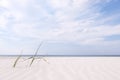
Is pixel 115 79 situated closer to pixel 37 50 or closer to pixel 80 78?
pixel 80 78

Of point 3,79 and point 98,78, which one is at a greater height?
point 98,78

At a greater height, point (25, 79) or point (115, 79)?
point (115, 79)

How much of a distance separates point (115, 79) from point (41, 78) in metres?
1.46

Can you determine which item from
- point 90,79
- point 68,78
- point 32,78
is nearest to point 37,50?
point 32,78

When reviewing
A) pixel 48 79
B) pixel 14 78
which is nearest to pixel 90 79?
pixel 48 79

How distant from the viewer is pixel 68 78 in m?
3.87

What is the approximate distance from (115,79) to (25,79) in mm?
1765

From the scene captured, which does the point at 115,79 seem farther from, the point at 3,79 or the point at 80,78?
the point at 3,79

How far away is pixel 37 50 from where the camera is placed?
3854 mm

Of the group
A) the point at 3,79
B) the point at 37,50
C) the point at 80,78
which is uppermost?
the point at 37,50

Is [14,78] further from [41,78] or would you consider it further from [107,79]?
[107,79]

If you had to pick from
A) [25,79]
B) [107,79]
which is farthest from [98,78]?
[25,79]

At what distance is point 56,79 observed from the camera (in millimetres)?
3754

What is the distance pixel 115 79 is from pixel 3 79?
2.18m
